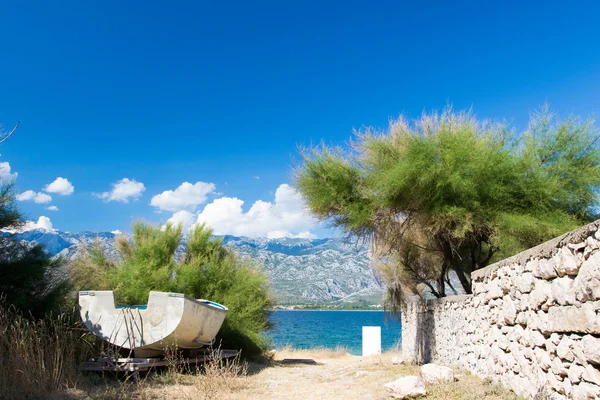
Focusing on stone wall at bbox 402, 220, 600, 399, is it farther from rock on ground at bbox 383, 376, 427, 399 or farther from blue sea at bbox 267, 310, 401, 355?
blue sea at bbox 267, 310, 401, 355

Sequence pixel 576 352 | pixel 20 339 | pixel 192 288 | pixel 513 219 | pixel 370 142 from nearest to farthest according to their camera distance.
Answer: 1. pixel 576 352
2. pixel 20 339
3. pixel 513 219
4. pixel 370 142
5. pixel 192 288

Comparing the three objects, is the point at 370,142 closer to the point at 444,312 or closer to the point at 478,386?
the point at 444,312

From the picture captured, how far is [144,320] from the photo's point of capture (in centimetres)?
870

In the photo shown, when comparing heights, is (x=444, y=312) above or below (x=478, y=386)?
above

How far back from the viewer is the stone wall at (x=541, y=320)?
4.02 meters

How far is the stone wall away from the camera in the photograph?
13.2 ft

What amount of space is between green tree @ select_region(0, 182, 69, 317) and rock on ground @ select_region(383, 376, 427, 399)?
23.8ft

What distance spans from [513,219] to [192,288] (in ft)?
28.7

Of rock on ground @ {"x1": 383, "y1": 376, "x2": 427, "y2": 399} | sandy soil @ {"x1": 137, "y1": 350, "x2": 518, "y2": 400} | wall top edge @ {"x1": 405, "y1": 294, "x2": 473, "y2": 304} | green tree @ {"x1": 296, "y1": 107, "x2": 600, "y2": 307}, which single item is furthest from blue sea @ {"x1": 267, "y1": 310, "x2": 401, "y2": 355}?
rock on ground @ {"x1": 383, "y1": 376, "x2": 427, "y2": 399}

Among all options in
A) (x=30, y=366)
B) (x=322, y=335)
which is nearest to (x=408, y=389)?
(x=30, y=366)

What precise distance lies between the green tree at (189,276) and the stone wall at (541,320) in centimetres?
686

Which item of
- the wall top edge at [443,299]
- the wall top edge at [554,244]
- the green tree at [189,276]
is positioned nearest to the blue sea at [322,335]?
the green tree at [189,276]

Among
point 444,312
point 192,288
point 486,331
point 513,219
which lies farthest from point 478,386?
point 192,288

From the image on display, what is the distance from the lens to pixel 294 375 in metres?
10.6
